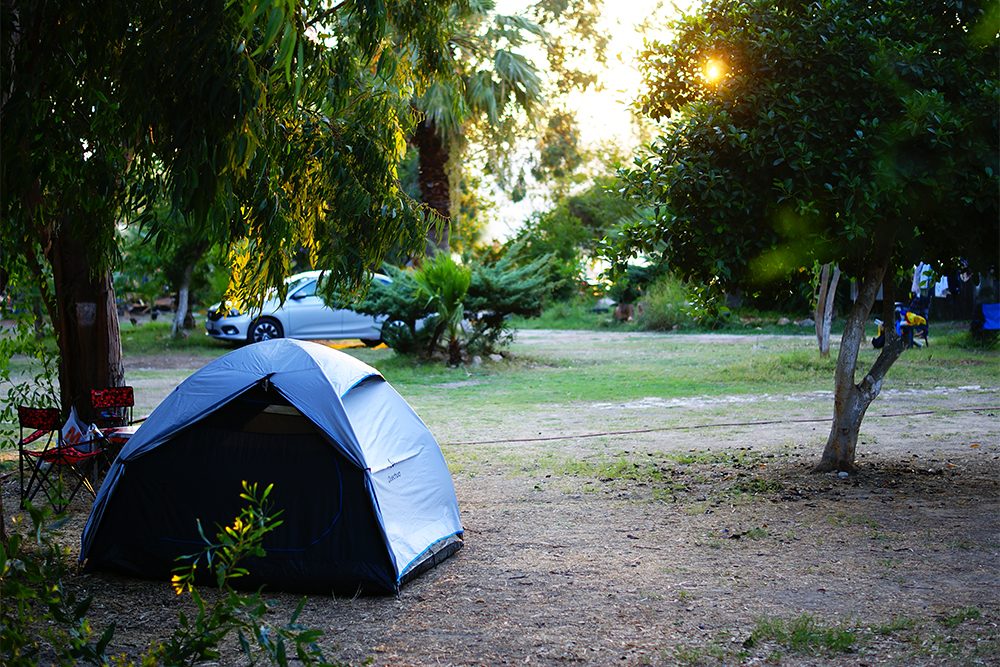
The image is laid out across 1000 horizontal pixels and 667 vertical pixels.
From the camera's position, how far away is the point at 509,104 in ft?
58.9

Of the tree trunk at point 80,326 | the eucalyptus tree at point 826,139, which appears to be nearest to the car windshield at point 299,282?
the tree trunk at point 80,326

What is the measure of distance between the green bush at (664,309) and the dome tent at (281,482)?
1915 centimetres

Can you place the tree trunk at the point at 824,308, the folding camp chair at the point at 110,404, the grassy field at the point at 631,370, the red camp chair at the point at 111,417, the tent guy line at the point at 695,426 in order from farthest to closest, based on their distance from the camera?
the tree trunk at the point at 824,308
the grassy field at the point at 631,370
the tent guy line at the point at 695,426
the folding camp chair at the point at 110,404
the red camp chair at the point at 111,417

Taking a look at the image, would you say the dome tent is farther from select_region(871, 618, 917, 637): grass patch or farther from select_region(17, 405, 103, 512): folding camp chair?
select_region(871, 618, 917, 637): grass patch

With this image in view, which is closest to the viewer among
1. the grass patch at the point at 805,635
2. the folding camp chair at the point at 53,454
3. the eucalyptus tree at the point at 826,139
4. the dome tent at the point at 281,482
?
the grass patch at the point at 805,635

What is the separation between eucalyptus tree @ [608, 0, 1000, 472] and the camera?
5461 mm

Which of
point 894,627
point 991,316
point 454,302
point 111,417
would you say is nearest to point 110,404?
point 111,417

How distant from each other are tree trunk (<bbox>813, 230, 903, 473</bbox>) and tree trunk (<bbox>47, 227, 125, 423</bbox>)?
6190mm

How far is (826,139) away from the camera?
18.8ft

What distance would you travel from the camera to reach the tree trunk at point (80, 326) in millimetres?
6727

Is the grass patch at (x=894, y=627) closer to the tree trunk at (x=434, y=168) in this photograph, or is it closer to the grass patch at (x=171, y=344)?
the tree trunk at (x=434, y=168)

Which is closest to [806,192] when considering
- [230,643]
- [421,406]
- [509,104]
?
[230,643]

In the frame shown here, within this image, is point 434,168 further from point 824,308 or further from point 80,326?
point 80,326

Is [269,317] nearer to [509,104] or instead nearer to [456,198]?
[456,198]
